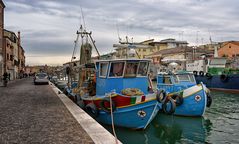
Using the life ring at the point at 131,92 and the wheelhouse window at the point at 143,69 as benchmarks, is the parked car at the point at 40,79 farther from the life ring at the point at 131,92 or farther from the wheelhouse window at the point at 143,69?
the life ring at the point at 131,92

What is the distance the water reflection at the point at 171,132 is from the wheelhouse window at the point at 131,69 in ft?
8.61

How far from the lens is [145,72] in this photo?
1410cm

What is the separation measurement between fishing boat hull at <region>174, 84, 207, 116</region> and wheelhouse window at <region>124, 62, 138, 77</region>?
4.46 meters

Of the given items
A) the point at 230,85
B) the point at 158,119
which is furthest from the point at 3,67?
the point at 158,119

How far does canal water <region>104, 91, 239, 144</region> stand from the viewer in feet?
37.9

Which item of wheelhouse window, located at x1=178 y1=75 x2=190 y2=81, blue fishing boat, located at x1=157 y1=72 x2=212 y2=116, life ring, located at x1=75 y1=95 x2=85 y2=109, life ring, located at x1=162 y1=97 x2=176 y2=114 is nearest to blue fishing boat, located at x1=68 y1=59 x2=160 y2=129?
life ring, located at x1=75 y1=95 x2=85 y2=109

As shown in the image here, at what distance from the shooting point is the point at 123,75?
13.4 m

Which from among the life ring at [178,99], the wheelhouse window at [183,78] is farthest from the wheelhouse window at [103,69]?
the wheelhouse window at [183,78]

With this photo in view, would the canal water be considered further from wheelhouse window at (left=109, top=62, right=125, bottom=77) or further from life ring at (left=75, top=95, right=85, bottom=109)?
life ring at (left=75, top=95, right=85, bottom=109)

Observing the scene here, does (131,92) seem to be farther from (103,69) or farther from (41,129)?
(41,129)

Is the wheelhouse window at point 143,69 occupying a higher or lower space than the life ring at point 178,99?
higher

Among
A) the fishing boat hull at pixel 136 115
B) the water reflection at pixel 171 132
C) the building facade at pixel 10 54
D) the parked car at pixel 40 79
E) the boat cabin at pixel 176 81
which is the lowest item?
the water reflection at pixel 171 132

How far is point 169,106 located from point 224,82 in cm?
2258

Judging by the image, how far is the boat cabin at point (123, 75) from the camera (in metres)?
13.4
